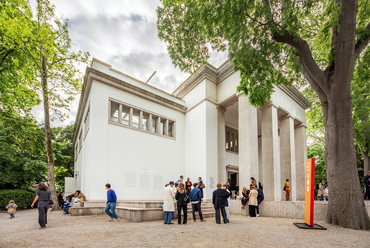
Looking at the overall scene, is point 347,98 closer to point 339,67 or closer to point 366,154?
point 339,67

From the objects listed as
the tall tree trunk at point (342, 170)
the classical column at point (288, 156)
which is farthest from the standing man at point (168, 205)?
the classical column at point (288, 156)

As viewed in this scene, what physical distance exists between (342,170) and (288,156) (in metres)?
11.0

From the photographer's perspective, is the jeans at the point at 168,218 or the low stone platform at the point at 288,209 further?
the low stone platform at the point at 288,209

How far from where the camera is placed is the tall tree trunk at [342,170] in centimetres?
757

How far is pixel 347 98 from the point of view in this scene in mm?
8078

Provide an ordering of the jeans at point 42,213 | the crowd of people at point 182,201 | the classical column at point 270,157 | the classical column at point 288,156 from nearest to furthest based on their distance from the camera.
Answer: the jeans at point 42,213, the crowd of people at point 182,201, the classical column at point 270,157, the classical column at point 288,156

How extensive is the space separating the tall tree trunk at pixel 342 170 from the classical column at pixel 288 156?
1029 centimetres

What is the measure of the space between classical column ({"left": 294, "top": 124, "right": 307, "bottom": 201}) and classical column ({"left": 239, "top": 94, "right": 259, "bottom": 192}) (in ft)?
25.6

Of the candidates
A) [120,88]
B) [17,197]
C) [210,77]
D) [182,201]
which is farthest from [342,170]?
[17,197]

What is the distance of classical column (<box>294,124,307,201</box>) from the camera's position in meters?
19.5

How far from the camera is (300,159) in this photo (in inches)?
808

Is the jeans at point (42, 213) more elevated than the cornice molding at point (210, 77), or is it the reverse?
the cornice molding at point (210, 77)

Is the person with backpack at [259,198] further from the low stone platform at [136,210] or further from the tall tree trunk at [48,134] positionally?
the tall tree trunk at [48,134]

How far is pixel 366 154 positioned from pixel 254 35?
17336mm
